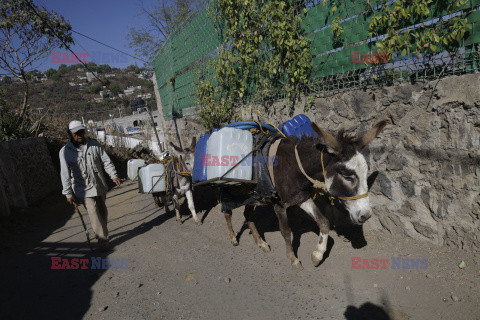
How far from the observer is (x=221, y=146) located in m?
3.28

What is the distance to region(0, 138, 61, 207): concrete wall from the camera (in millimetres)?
7207

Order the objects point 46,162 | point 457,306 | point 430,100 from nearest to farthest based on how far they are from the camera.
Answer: point 457,306
point 430,100
point 46,162

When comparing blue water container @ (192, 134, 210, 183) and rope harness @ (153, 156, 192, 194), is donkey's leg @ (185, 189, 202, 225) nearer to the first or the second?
rope harness @ (153, 156, 192, 194)

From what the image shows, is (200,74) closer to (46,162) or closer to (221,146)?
(221,146)

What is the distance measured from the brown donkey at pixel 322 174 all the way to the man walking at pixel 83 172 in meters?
2.66

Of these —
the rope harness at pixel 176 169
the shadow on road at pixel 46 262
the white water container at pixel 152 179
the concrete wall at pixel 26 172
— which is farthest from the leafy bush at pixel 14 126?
the rope harness at pixel 176 169

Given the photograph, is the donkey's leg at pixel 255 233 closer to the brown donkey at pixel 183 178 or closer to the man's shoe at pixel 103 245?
the brown donkey at pixel 183 178

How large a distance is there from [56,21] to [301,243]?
12596mm

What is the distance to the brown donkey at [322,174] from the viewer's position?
255 cm

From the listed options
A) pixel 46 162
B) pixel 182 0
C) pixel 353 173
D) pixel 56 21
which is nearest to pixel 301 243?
pixel 353 173

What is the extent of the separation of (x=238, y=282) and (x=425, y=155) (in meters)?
2.53

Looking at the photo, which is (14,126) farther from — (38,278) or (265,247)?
(265,247)

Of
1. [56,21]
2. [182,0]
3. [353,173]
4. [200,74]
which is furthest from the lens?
[182,0]

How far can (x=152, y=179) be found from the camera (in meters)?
5.48
